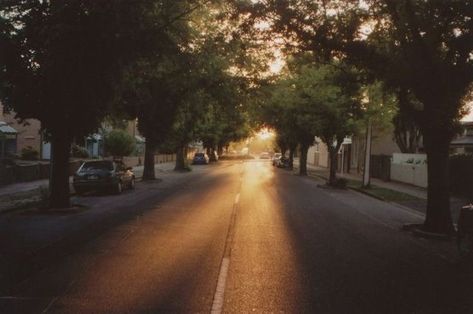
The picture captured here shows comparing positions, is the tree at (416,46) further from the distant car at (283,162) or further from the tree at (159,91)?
the distant car at (283,162)

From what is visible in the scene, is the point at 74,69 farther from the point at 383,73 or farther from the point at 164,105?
the point at 164,105

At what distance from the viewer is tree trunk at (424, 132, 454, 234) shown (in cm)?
1475

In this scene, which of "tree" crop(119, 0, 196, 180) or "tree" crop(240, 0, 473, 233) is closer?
"tree" crop(240, 0, 473, 233)

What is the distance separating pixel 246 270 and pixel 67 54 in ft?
31.1

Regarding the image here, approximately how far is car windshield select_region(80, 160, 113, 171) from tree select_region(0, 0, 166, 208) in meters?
7.32

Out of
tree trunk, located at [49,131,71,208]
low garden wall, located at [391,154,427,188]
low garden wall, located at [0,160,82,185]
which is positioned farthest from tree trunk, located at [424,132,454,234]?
low garden wall, located at [0,160,82,185]

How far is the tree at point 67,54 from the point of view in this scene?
1579cm

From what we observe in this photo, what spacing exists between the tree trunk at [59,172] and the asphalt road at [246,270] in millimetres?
2384

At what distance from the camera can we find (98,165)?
25500 millimetres

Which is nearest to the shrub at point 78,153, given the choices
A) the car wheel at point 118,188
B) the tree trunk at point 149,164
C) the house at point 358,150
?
the tree trunk at point 149,164

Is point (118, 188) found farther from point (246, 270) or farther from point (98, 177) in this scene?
point (246, 270)

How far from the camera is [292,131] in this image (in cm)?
4434

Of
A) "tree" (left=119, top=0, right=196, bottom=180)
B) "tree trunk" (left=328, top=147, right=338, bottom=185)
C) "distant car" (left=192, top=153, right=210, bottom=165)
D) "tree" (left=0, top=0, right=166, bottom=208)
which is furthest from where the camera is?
"distant car" (left=192, top=153, right=210, bottom=165)

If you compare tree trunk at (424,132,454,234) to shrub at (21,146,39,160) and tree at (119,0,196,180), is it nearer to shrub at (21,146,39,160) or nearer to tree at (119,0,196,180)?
tree at (119,0,196,180)
